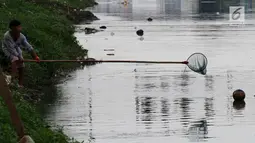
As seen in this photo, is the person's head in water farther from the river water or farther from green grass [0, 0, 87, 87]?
green grass [0, 0, 87, 87]

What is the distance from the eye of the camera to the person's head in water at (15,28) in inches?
674

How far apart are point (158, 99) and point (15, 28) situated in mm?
5603

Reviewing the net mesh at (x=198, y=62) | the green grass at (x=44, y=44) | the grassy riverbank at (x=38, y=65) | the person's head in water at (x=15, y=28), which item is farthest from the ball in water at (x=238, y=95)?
the person's head in water at (x=15, y=28)

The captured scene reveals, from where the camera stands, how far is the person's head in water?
1712 cm

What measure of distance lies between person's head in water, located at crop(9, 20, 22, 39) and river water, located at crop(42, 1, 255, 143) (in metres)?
2.12

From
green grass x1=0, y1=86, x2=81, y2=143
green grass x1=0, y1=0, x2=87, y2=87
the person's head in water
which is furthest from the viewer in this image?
green grass x1=0, y1=0, x2=87, y2=87

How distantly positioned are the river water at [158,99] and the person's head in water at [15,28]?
2121 mm

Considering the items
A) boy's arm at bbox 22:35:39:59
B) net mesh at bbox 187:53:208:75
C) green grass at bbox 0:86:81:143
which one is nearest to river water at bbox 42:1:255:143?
net mesh at bbox 187:53:208:75

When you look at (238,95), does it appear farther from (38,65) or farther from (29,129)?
(29,129)

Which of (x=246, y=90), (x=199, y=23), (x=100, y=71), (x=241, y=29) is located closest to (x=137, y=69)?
(x=100, y=71)

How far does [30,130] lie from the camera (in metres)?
13.0

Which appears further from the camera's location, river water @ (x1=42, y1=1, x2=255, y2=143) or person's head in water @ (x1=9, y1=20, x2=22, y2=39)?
person's head in water @ (x1=9, y1=20, x2=22, y2=39)

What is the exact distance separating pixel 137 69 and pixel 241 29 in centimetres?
2771

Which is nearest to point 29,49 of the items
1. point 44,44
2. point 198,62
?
point 198,62
